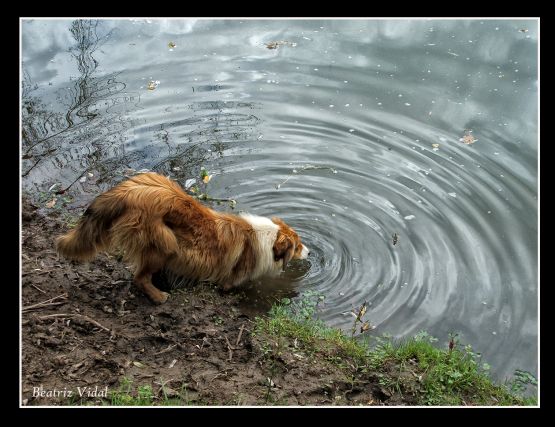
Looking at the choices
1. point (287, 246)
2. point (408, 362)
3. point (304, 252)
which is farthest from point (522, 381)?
point (287, 246)

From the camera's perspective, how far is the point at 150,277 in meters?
6.07

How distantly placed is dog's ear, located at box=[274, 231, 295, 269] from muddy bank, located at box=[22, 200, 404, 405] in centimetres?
70

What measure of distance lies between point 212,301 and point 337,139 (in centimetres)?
409

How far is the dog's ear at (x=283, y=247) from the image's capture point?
6.48 metres

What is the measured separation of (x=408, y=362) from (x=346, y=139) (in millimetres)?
4487

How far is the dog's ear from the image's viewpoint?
6484mm

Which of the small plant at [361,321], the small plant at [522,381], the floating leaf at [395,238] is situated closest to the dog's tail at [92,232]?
the small plant at [361,321]

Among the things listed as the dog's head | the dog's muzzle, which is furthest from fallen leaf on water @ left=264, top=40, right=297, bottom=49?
the dog's muzzle

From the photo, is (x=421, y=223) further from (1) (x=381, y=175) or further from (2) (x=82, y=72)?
(2) (x=82, y=72)

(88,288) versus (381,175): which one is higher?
(381,175)

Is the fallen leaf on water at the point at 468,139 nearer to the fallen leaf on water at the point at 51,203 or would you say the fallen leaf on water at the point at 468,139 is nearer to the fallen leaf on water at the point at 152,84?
the fallen leaf on water at the point at 152,84

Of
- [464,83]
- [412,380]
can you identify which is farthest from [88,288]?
[464,83]

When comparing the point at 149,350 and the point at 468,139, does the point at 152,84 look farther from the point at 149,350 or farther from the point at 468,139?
the point at 149,350

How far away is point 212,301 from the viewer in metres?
6.23
